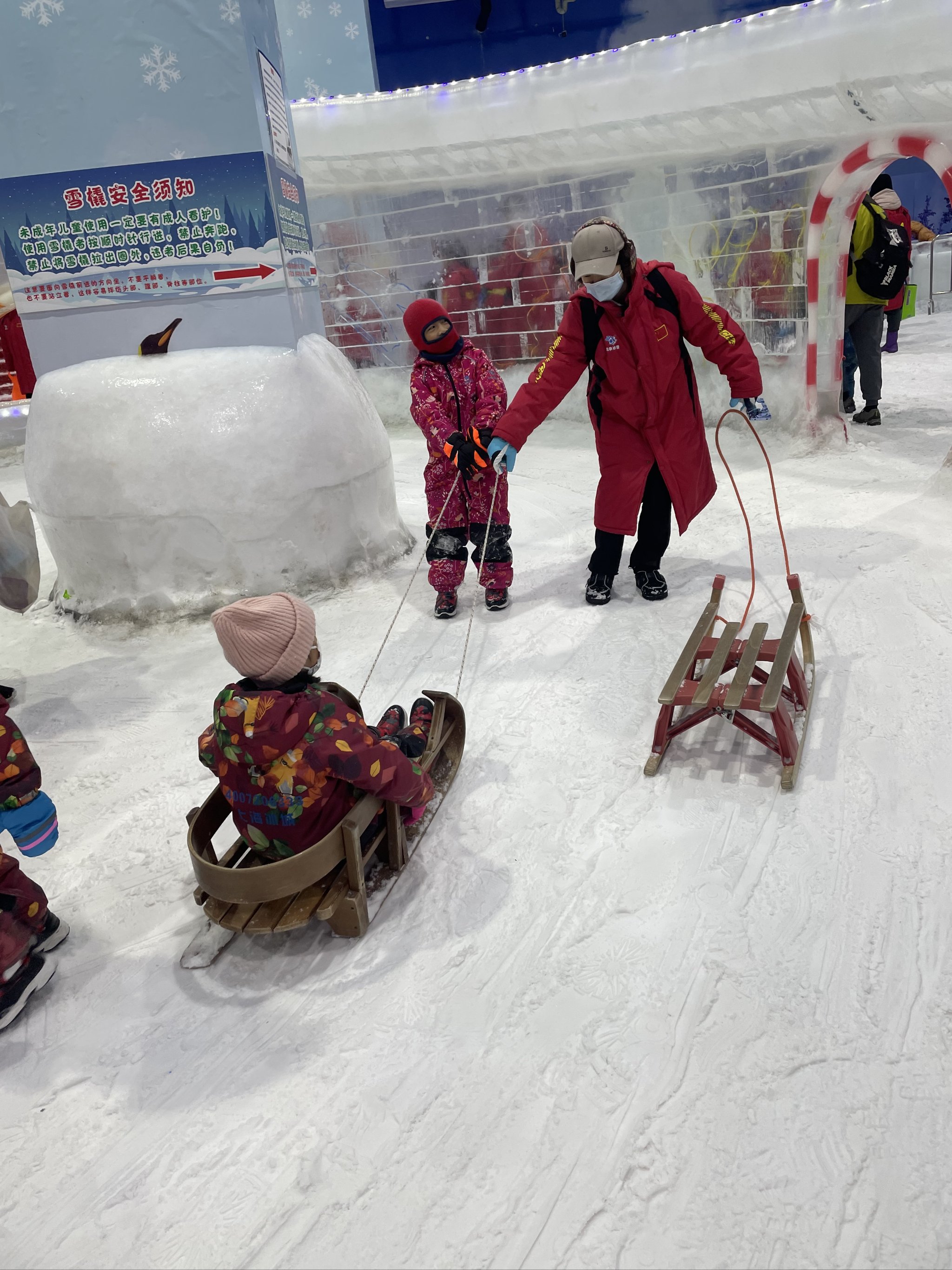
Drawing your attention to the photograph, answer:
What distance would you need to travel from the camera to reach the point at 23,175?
172 inches

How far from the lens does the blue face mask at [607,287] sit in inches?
145

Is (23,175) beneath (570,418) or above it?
above

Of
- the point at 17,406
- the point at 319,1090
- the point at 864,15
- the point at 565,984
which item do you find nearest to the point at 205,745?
the point at 319,1090

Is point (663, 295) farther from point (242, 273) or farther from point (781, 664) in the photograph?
point (242, 273)

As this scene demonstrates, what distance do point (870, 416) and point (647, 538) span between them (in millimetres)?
3645

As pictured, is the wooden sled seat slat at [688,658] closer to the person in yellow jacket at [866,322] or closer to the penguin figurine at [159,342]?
the penguin figurine at [159,342]

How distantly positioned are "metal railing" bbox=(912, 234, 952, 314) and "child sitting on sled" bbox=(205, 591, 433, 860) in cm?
1301

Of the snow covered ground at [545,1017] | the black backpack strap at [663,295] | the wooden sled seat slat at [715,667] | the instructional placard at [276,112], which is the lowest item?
the snow covered ground at [545,1017]

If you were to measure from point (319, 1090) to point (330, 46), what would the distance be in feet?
31.9

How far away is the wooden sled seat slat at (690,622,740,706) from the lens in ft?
9.77

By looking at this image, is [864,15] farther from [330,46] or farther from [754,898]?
[330,46]

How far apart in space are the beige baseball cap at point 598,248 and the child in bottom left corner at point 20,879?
2625 millimetres

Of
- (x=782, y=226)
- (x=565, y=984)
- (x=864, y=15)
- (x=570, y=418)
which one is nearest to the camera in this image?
(x=565, y=984)

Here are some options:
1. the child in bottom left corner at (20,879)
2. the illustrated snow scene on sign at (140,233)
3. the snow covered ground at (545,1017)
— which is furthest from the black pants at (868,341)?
the child in bottom left corner at (20,879)
